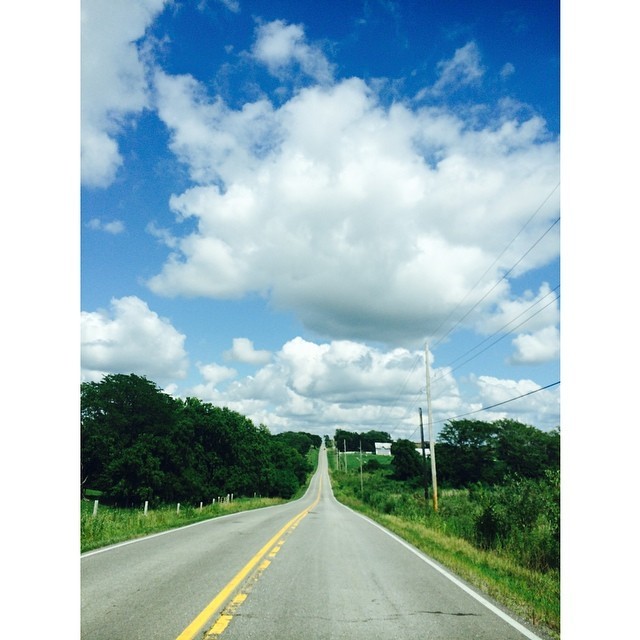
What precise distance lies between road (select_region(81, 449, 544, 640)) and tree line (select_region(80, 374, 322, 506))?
40.7 m

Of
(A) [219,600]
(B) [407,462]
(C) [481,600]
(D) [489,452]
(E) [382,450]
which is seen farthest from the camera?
(E) [382,450]

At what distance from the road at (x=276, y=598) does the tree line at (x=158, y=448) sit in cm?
4074

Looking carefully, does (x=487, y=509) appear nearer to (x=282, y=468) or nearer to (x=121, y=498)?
(x=121, y=498)

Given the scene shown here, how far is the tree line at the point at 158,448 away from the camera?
48031mm

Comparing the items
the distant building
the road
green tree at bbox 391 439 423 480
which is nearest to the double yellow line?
the road

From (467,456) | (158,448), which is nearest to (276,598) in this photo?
(158,448)

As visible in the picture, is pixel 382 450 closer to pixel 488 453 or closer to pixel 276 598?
pixel 488 453

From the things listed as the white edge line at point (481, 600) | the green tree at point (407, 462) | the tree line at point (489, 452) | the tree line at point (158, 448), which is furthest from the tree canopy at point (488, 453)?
the white edge line at point (481, 600)

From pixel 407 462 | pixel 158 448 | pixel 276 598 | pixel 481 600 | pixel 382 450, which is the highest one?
pixel 276 598

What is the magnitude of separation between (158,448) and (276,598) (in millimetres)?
49558

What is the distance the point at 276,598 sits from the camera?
644 cm

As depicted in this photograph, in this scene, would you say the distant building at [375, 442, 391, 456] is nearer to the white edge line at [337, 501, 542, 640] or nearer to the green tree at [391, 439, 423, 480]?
the green tree at [391, 439, 423, 480]

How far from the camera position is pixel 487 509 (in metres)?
17.1
